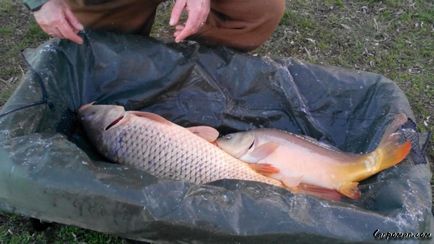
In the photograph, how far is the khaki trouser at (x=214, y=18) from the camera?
2240mm

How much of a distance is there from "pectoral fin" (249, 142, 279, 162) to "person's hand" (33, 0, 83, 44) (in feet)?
2.42

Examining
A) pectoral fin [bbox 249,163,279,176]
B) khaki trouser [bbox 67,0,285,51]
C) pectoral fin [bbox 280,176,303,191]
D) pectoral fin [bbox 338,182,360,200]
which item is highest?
khaki trouser [bbox 67,0,285,51]

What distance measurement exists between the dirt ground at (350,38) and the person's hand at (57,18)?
2.22 ft

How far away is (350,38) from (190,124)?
1085 mm

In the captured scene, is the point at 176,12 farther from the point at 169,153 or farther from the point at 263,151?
the point at 263,151

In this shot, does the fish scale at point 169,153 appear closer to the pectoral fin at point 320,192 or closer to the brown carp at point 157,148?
the brown carp at point 157,148

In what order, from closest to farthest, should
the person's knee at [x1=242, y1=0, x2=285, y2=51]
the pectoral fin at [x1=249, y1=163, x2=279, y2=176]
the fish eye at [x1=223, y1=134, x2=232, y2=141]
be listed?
1. the pectoral fin at [x1=249, y1=163, x2=279, y2=176]
2. the fish eye at [x1=223, y1=134, x2=232, y2=141]
3. the person's knee at [x1=242, y1=0, x2=285, y2=51]

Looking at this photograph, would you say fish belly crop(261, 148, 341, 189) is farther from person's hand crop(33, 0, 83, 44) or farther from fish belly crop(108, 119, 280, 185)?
person's hand crop(33, 0, 83, 44)

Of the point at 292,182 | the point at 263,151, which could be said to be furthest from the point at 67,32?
the point at 292,182

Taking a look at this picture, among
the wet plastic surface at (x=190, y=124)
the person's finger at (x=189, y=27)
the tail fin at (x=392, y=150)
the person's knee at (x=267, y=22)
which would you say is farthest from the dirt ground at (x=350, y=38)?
the person's finger at (x=189, y=27)

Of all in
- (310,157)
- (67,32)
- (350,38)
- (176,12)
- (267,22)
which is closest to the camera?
(176,12)

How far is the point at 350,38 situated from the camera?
2.92 metres

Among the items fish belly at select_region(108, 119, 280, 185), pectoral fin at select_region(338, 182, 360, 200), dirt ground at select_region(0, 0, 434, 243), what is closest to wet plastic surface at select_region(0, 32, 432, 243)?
pectoral fin at select_region(338, 182, 360, 200)

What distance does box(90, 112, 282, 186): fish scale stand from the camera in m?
1.86
